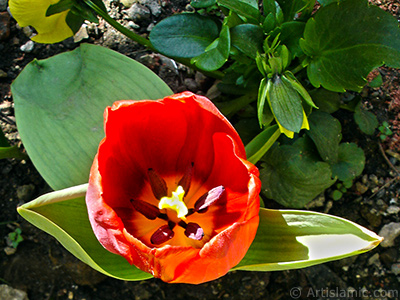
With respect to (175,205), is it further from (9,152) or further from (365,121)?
(365,121)

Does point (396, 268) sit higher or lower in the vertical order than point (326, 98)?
lower

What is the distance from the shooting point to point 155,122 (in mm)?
868

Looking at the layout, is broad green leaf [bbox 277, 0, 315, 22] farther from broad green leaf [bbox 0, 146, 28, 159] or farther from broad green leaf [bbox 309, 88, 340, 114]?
broad green leaf [bbox 0, 146, 28, 159]

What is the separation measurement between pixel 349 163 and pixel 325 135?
0.42 feet

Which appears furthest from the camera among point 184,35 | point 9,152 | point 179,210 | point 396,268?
point 396,268

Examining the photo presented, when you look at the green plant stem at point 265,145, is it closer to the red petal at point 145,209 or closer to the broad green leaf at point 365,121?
the red petal at point 145,209

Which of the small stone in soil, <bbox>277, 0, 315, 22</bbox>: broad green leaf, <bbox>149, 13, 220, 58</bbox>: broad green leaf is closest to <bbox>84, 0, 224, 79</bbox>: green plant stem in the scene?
<bbox>149, 13, 220, 58</bbox>: broad green leaf

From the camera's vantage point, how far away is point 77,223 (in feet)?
2.81

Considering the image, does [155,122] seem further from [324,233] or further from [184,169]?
[324,233]

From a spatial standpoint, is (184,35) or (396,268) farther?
(396,268)

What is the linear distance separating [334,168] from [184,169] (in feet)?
1.61

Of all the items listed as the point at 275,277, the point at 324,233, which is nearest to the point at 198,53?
the point at 324,233

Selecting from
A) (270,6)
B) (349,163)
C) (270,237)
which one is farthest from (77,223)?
(349,163)

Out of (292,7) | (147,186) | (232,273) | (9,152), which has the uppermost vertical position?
(292,7)
